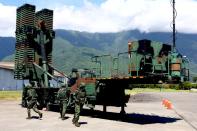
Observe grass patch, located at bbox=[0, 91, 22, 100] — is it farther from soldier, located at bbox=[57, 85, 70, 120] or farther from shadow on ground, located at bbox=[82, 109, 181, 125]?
soldier, located at bbox=[57, 85, 70, 120]

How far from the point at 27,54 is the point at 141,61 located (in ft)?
35.5

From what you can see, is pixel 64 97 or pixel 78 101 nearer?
pixel 78 101

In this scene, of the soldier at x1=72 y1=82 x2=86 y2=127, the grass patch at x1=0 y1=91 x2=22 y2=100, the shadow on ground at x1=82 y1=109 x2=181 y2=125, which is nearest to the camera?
the soldier at x1=72 y1=82 x2=86 y2=127

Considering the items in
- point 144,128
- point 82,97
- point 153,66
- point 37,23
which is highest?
point 37,23

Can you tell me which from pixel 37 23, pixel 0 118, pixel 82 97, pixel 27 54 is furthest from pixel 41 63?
pixel 82 97

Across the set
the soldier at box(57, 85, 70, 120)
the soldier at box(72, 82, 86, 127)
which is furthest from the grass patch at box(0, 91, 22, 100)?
the soldier at box(72, 82, 86, 127)

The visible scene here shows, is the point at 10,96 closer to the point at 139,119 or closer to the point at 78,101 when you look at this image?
the point at 139,119

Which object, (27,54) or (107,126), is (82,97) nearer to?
(107,126)

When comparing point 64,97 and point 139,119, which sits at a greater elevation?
point 64,97

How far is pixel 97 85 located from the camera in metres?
19.4

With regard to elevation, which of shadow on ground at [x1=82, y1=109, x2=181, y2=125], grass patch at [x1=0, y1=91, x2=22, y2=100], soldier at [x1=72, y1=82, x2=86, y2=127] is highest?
soldier at [x1=72, y1=82, x2=86, y2=127]

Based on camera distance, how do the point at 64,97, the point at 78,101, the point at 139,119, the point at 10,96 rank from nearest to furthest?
the point at 78,101 < the point at 64,97 < the point at 139,119 < the point at 10,96

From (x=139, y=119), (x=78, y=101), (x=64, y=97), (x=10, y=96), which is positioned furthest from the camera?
(x=10, y=96)

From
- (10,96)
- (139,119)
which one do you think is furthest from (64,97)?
(10,96)
